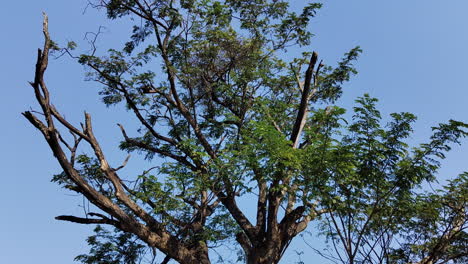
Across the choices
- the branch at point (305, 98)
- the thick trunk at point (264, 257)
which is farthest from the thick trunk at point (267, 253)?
the branch at point (305, 98)

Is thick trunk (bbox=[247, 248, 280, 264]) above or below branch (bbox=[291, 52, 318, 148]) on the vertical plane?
below

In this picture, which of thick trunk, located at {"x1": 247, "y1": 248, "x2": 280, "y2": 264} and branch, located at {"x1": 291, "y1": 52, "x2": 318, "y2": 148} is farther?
thick trunk, located at {"x1": 247, "y1": 248, "x2": 280, "y2": 264}

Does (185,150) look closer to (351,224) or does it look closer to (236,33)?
(236,33)

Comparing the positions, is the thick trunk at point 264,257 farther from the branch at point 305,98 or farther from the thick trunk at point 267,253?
the branch at point 305,98

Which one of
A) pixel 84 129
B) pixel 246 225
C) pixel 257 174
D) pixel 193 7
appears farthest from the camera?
pixel 193 7

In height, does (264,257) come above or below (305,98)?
below

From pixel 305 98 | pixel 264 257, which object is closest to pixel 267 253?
pixel 264 257

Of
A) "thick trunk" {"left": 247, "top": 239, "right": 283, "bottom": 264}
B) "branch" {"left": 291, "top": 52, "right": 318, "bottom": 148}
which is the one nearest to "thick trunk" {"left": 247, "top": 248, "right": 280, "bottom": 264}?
"thick trunk" {"left": 247, "top": 239, "right": 283, "bottom": 264}

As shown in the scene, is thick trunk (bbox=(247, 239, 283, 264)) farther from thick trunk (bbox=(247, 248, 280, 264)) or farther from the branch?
the branch

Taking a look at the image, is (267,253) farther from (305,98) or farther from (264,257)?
(305,98)

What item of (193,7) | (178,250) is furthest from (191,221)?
(193,7)

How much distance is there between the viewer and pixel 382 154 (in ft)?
22.7

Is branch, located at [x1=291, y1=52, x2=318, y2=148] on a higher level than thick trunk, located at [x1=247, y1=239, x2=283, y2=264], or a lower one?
higher

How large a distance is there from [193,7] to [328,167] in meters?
5.19
